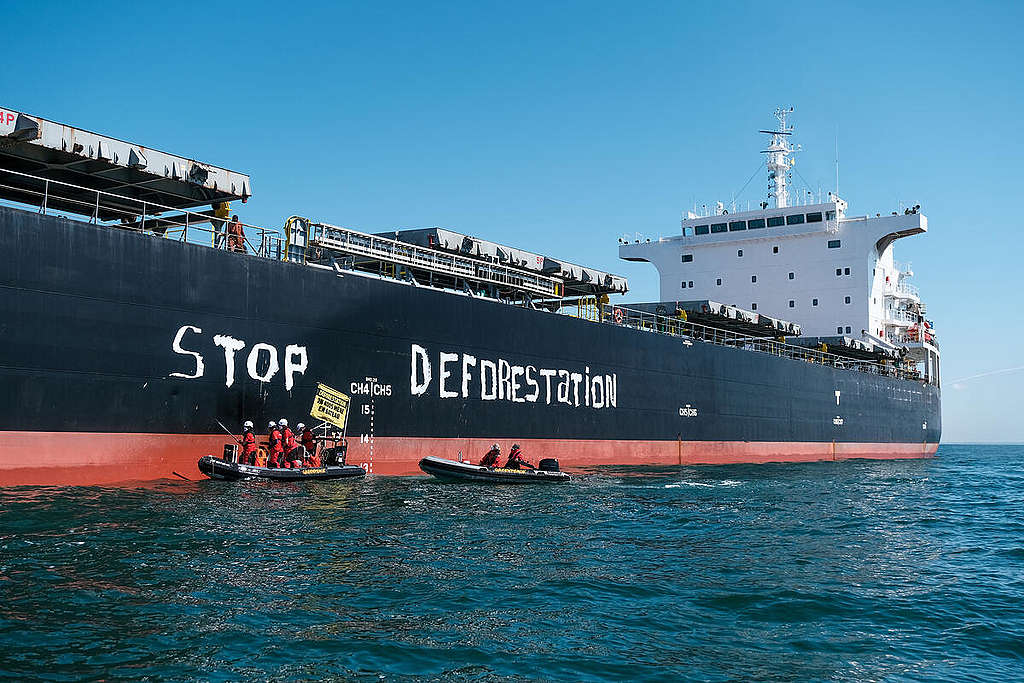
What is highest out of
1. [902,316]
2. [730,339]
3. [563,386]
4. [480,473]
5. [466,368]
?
[902,316]

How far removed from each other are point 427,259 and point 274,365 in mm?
5716

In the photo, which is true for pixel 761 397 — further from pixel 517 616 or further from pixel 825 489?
pixel 517 616

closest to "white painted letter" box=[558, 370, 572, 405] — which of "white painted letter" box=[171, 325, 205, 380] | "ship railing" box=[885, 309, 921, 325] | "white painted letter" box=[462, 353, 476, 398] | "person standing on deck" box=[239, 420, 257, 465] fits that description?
"white painted letter" box=[462, 353, 476, 398]

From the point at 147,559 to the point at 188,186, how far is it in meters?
10.5

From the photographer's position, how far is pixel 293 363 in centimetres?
1789

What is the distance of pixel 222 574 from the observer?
9.11 meters

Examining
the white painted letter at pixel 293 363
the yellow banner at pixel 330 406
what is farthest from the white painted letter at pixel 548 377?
the white painted letter at pixel 293 363

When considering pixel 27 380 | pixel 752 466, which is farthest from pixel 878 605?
pixel 752 466

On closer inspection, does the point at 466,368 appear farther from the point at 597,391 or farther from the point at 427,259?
the point at 597,391

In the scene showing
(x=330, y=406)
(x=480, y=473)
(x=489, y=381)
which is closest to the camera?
(x=330, y=406)

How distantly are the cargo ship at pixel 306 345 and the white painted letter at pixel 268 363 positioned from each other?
4 centimetres

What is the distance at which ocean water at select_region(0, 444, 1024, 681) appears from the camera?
22.3ft

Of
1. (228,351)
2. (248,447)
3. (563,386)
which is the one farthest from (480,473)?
(563,386)

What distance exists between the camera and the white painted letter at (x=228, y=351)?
16734mm
